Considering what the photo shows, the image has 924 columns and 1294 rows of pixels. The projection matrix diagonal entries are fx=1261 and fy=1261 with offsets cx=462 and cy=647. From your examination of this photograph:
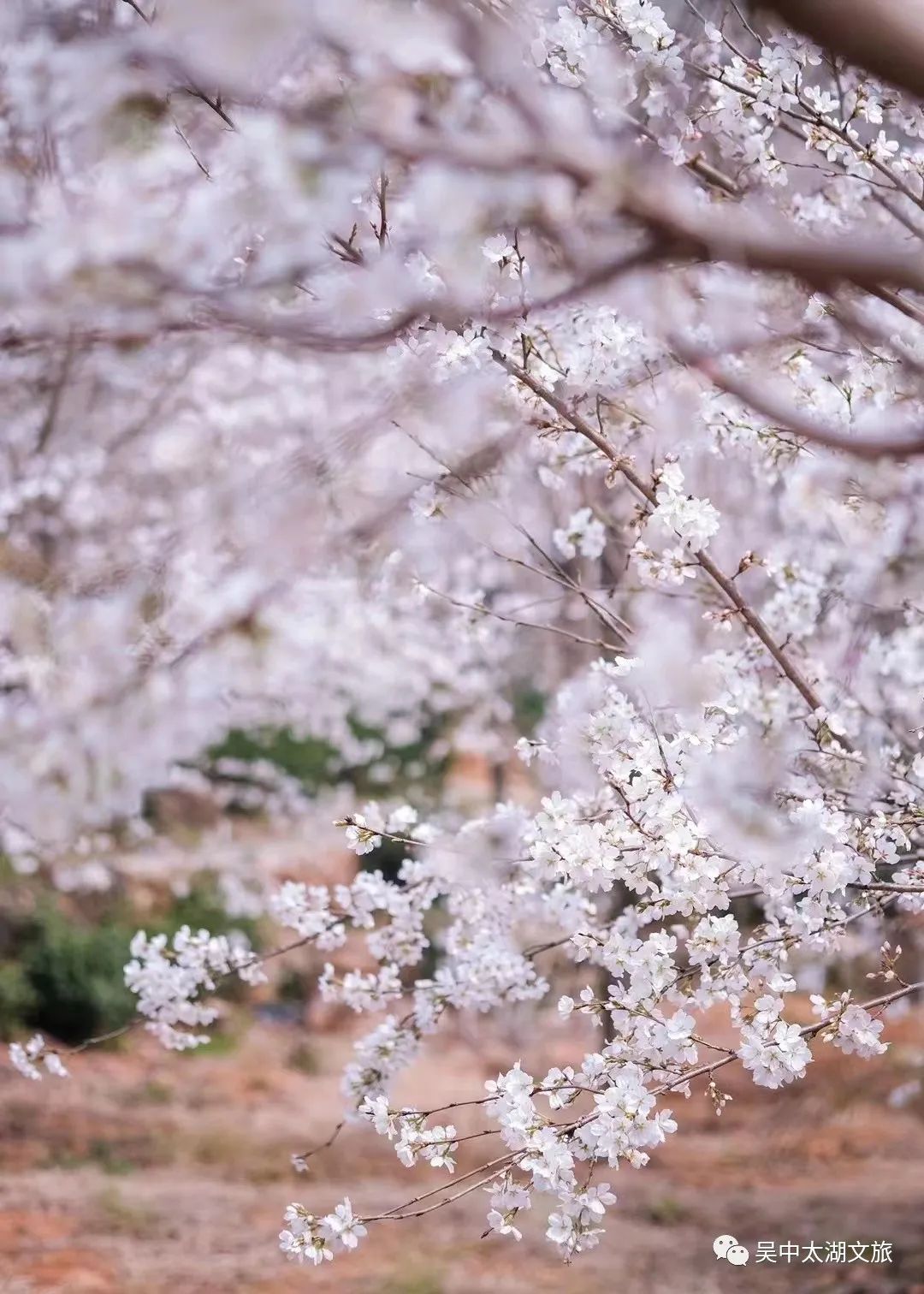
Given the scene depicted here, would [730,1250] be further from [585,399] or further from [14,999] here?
[14,999]

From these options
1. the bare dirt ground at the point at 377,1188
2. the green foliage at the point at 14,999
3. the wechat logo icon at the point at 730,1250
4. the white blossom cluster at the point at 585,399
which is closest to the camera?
the white blossom cluster at the point at 585,399

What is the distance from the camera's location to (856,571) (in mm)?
4004

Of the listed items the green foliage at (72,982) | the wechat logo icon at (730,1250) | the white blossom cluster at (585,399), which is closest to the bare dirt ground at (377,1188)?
the green foliage at (72,982)

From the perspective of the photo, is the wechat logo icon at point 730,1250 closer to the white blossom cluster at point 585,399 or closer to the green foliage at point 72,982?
the white blossom cluster at point 585,399

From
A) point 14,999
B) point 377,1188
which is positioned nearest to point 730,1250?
point 377,1188

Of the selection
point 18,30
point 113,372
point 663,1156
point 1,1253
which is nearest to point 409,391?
point 18,30

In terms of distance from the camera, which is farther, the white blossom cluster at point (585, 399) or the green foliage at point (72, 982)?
the green foliage at point (72, 982)

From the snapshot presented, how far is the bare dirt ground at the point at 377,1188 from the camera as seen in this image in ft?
15.8

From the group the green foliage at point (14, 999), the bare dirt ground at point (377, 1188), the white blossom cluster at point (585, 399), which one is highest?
the white blossom cluster at point (585, 399)

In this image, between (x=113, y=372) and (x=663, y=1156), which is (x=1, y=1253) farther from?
(x=113, y=372)

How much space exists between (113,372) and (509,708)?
346cm

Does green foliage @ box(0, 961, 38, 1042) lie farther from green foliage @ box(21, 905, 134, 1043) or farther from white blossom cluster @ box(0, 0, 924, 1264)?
white blossom cluster @ box(0, 0, 924, 1264)

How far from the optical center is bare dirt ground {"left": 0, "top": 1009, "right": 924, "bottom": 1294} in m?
4.80

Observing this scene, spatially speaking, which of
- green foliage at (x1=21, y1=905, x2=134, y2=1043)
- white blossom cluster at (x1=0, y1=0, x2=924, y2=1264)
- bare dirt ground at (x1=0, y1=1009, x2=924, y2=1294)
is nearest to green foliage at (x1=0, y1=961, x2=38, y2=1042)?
green foliage at (x1=21, y1=905, x2=134, y2=1043)
